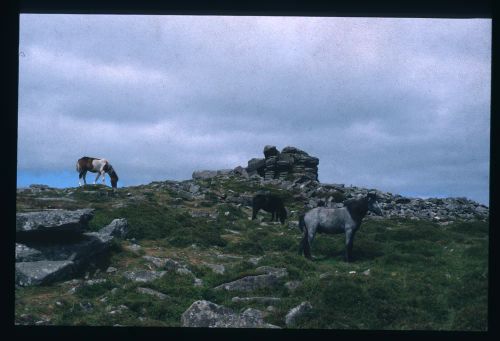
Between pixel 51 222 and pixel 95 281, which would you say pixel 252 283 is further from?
pixel 51 222

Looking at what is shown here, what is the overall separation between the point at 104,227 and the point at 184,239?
8.42 ft

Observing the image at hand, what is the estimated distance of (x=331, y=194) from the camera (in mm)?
32469

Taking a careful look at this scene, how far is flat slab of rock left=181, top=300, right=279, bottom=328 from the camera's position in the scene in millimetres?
8484

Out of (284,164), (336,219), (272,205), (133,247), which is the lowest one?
(133,247)

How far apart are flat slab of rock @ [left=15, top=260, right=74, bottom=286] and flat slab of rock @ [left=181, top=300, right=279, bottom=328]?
14.4 feet

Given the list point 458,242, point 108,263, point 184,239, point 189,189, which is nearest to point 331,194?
point 189,189

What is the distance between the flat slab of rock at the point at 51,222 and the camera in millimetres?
12516

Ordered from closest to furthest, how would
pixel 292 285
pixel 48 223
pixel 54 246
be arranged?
pixel 292 285 < pixel 48 223 < pixel 54 246

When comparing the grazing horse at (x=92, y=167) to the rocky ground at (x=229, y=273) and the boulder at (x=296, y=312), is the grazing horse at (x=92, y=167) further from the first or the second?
the boulder at (x=296, y=312)

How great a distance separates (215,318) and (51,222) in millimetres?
6288

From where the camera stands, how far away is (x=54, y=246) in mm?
13117

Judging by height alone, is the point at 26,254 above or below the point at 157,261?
above

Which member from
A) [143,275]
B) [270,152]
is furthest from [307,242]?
[270,152]

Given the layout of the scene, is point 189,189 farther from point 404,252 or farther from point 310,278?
point 310,278
